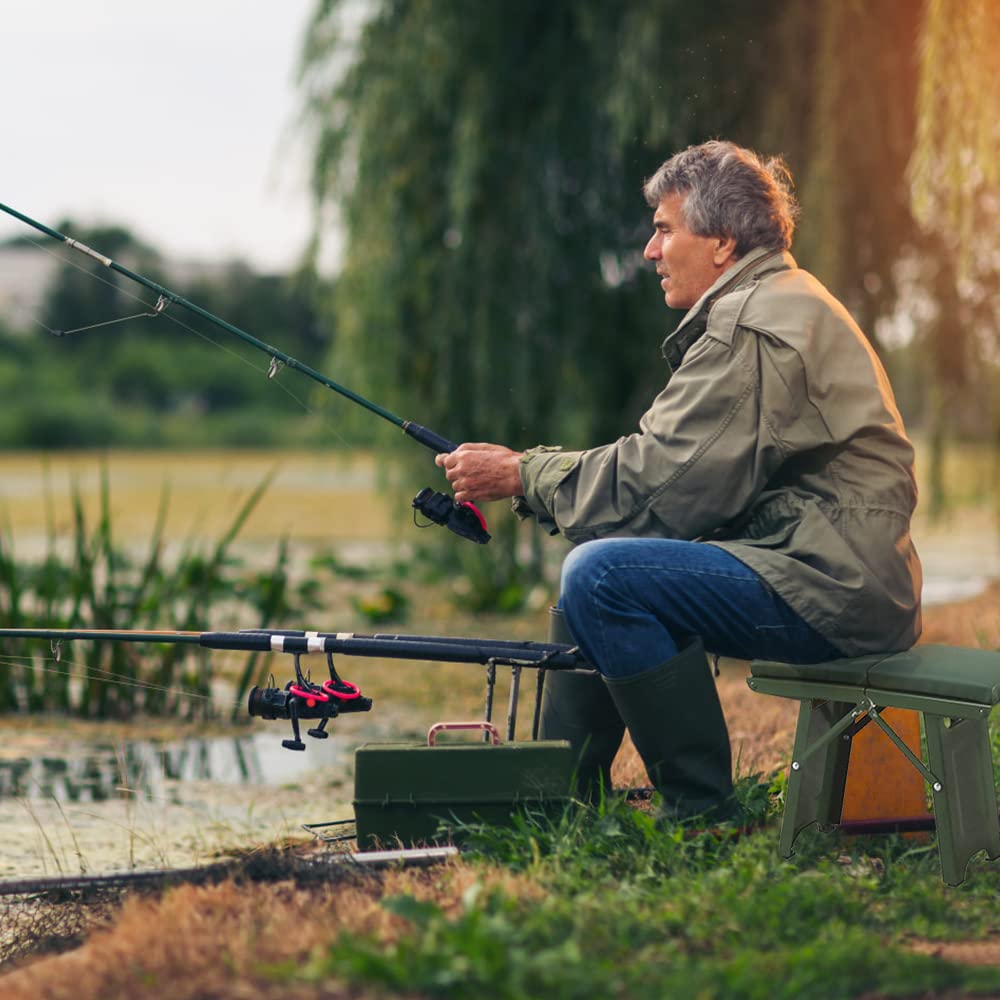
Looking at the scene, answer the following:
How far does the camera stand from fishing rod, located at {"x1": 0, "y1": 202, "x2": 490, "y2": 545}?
304 centimetres

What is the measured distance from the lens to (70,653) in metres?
5.77

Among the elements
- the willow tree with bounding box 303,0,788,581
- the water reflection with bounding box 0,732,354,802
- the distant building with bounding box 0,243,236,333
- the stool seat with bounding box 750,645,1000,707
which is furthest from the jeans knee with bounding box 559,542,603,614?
the distant building with bounding box 0,243,236,333

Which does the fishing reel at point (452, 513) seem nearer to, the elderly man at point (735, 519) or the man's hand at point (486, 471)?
the man's hand at point (486, 471)

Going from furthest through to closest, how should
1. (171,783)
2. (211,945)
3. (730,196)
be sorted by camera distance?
(171,783)
(730,196)
(211,945)

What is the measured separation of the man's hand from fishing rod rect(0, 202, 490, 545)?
0.30 ft

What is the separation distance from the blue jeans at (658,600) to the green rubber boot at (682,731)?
31mm

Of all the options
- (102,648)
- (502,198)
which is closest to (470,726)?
(102,648)

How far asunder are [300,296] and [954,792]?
596 cm

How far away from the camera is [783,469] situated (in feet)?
9.14

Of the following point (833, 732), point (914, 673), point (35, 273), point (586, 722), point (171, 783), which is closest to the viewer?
point (914, 673)

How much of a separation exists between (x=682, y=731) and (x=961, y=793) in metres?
0.53

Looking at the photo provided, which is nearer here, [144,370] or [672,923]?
[672,923]

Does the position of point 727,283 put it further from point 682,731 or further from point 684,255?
point 682,731

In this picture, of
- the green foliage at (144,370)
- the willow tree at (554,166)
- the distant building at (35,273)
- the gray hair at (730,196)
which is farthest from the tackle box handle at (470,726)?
the distant building at (35,273)
